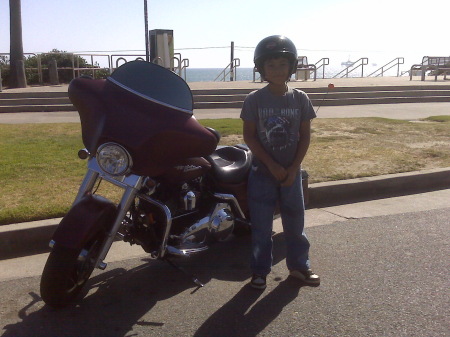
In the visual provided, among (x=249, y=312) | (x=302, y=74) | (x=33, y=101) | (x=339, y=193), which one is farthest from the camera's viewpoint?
(x=302, y=74)

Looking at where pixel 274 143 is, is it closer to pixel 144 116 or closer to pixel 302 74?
pixel 144 116

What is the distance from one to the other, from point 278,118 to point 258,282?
1149 mm

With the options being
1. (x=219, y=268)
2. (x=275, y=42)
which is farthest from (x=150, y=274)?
(x=275, y=42)

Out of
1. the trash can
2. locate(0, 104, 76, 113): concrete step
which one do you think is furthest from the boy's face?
the trash can

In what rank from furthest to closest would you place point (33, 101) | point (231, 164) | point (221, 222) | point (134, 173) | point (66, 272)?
point (33, 101), point (231, 164), point (221, 222), point (134, 173), point (66, 272)

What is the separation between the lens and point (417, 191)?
6742 mm

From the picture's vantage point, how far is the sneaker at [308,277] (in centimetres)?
399

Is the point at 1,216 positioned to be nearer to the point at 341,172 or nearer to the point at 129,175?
the point at 129,175

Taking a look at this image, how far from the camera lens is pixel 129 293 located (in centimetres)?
387

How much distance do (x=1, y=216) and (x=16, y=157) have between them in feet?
7.91

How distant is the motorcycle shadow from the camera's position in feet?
11.1

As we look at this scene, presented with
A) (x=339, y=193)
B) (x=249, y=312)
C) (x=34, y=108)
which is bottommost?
(x=249, y=312)

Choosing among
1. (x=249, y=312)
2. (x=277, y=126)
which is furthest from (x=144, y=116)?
(x=249, y=312)

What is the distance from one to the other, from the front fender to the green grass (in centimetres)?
158
